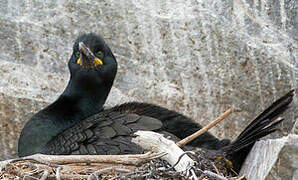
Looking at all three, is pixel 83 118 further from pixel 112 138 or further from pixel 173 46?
pixel 173 46

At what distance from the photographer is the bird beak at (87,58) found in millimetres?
3211

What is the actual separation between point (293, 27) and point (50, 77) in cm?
187

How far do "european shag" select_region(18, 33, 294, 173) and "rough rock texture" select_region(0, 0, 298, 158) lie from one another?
0.63 m

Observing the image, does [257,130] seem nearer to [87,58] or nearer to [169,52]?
[87,58]

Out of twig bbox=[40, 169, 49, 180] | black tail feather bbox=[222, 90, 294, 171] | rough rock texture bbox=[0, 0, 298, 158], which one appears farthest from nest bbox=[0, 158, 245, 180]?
rough rock texture bbox=[0, 0, 298, 158]

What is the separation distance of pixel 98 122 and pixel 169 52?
121 centimetres

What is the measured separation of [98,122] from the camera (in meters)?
3.02

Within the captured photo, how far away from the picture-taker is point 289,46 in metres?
3.97

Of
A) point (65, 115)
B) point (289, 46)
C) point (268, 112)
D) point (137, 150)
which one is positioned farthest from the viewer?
point (289, 46)

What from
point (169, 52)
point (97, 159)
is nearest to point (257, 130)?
point (97, 159)

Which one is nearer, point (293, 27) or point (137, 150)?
point (137, 150)

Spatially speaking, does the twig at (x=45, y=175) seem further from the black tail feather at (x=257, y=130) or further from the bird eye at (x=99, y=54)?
the bird eye at (x=99, y=54)

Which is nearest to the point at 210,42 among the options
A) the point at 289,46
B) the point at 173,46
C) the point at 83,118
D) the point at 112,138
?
the point at 173,46

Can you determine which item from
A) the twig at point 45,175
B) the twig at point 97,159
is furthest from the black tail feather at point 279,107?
the twig at point 45,175
